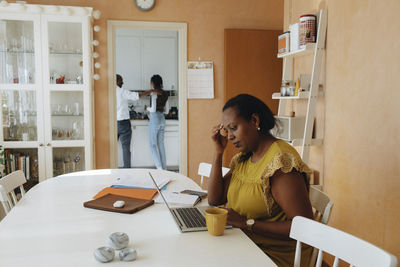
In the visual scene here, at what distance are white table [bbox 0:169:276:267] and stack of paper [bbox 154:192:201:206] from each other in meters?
0.08

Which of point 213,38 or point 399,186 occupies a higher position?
point 213,38

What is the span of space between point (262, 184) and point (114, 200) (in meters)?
0.72

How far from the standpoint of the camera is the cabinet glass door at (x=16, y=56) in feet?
11.7

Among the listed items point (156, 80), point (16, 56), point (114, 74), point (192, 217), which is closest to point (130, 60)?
point (156, 80)

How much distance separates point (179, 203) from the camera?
1.79 m

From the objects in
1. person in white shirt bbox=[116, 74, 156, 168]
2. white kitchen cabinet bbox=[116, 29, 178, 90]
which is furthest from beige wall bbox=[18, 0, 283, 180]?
white kitchen cabinet bbox=[116, 29, 178, 90]

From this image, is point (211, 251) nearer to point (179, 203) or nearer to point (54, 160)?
point (179, 203)

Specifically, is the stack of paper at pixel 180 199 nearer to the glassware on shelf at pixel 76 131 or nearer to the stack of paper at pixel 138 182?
the stack of paper at pixel 138 182

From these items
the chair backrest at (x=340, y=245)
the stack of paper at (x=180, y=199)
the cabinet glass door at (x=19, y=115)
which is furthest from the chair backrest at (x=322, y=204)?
the cabinet glass door at (x=19, y=115)

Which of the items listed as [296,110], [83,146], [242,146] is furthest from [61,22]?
[242,146]

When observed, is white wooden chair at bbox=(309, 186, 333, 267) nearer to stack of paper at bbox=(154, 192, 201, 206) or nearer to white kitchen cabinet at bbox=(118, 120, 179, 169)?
stack of paper at bbox=(154, 192, 201, 206)

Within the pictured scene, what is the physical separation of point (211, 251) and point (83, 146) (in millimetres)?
2767

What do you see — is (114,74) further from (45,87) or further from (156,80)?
(156,80)

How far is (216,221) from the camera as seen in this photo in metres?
1.32
